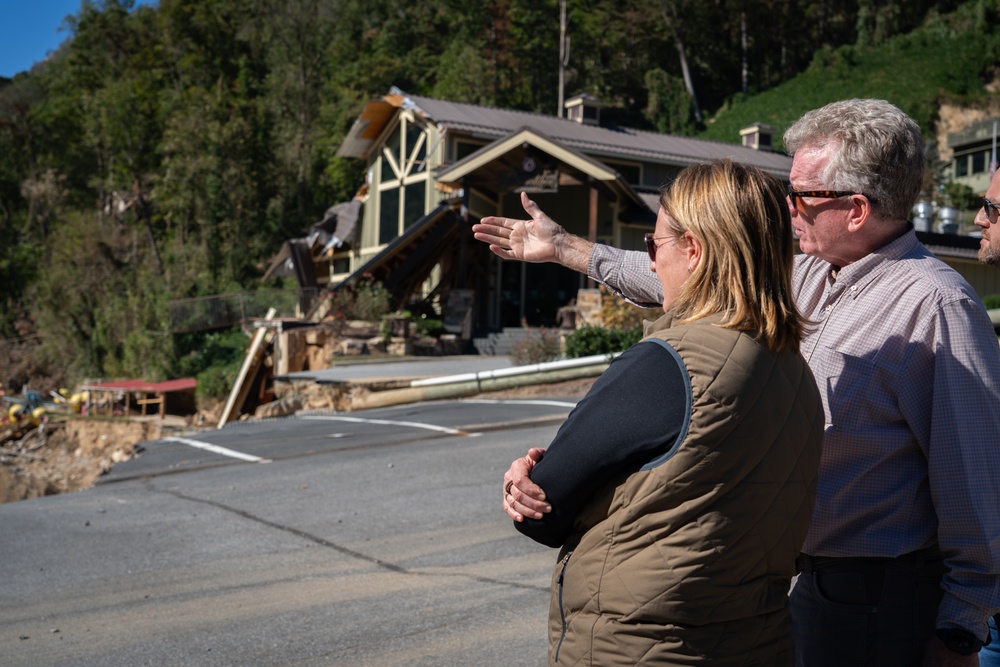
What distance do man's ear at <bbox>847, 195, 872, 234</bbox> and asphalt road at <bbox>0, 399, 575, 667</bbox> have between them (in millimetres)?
2716

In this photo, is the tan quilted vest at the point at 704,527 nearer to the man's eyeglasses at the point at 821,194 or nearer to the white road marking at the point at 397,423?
the man's eyeglasses at the point at 821,194

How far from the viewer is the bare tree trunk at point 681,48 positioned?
166 ft

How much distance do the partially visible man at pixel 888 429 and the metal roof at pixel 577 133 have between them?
21.6 m

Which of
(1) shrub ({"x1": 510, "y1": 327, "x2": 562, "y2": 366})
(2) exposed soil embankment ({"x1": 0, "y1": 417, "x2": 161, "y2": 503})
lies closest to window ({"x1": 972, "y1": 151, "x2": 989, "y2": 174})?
(1) shrub ({"x1": 510, "y1": 327, "x2": 562, "y2": 366})

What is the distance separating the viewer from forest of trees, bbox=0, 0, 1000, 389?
3431 cm

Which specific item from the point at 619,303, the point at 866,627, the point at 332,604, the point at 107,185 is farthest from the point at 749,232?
the point at 107,185

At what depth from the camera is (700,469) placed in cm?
181

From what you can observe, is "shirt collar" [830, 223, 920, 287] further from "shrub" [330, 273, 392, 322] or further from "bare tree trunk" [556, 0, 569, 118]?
"bare tree trunk" [556, 0, 569, 118]

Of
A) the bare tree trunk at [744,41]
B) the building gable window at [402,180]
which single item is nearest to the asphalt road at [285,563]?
the building gable window at [402,180]

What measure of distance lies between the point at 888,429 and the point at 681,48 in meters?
52.9

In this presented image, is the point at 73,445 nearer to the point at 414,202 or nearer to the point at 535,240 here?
the point at 414,202

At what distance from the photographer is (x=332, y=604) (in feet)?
16.9

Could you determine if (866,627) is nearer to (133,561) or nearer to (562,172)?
(133,561)

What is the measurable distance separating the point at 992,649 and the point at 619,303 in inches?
590
